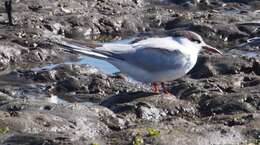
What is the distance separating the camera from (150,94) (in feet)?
27.4

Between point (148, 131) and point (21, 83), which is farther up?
point (148, 131)

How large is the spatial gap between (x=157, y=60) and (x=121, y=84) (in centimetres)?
162

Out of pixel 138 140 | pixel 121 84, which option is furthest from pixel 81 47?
pixel 138 140

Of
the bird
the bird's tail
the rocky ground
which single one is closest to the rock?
the rocky ground

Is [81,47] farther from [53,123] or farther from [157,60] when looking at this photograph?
[53,123]

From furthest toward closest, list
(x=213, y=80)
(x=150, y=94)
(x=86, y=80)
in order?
(x=86, y=80)
(x=213, y=80)
(x=150, y=94)

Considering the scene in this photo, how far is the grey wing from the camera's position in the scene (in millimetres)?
8523

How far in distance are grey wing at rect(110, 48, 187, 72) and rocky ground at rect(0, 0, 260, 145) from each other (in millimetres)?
341

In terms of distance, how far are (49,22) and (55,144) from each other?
8.02m

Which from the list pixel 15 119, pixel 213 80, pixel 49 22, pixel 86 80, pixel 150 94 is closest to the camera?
pixel 15 119

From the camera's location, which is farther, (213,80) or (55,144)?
(213,80)

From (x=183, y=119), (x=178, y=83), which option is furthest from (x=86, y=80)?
(x=183, y=119)

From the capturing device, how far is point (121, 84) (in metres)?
10.1

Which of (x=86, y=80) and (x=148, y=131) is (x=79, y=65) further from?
(x=148, y=131)
